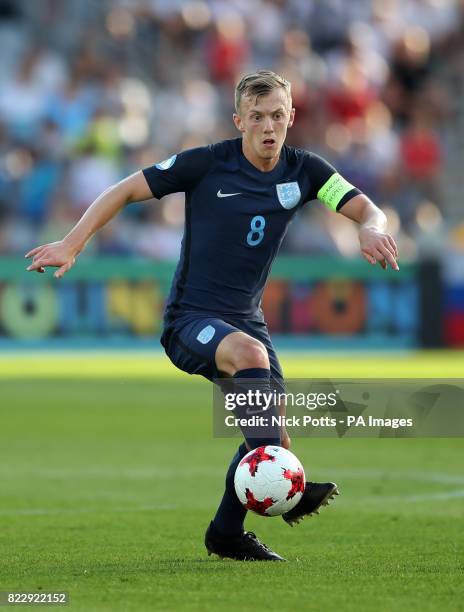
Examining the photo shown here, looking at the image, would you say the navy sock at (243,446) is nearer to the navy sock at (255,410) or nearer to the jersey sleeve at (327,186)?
the navy sock at (255,410)

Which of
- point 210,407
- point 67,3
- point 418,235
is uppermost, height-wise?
point 67,3

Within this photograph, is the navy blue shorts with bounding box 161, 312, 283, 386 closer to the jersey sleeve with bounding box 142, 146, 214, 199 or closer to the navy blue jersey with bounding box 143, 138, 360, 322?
the navy blue jersey with bounding box 143, 138, 360, 322

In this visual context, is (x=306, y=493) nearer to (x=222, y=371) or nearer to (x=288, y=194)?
(x=222, y=371)

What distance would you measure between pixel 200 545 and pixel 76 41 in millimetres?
14910

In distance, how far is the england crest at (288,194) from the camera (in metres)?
6.66

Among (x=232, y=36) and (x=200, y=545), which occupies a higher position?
(x=232, y=36)

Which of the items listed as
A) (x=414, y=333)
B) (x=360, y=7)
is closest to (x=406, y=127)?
(x=360, y=7)

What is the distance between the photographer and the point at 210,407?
537 inches

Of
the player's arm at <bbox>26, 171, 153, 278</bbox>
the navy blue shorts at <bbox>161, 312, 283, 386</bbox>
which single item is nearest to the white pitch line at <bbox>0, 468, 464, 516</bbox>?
the navy blue shorts at <bbox>161, 312, 283, 386</bbox>

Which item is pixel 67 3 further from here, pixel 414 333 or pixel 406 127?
pixel 414 333

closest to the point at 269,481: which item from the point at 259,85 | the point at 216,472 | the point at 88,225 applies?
the point at 88,225

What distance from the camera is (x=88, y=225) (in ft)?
20.7

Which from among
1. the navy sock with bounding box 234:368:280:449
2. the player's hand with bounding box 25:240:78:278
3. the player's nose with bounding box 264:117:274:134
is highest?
the player's nose with bounding box 264:117:274:134

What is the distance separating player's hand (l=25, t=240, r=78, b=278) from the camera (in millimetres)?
6082
